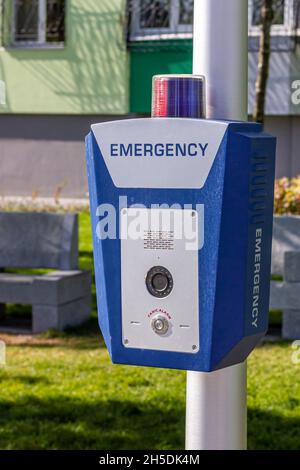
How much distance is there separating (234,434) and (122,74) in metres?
14.7

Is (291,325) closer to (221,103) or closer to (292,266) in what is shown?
(292,266)

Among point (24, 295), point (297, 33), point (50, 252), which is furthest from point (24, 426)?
point (297, 33)

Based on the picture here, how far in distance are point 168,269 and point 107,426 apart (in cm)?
305

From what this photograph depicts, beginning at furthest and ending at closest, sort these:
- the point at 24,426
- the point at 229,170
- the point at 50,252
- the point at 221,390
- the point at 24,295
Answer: the point at 50,252, the point at 24,295, the point at 24,426, the point at 221,390, the point at 229,170

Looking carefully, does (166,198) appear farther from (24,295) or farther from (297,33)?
(297,33)

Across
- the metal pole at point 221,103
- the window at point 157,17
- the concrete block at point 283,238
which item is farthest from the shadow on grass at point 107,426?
the window at point 157,17

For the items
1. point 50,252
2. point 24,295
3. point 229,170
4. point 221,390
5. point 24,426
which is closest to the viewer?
point 229,170

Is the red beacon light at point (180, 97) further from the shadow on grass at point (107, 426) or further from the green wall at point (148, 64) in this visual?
the green wall at point (148, 64)

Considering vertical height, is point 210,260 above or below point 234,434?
above

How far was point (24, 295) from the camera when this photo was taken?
23.8ft

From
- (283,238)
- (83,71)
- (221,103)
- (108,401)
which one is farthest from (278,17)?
(221,103)

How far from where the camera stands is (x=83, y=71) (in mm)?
17078

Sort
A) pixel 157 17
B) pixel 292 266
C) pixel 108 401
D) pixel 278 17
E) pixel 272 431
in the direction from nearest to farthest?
pixel 272 431
pixel 108 401
pixel 292 266
pixel 278 17
pixel 157 17

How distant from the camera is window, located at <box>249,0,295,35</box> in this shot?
16.1 metres
